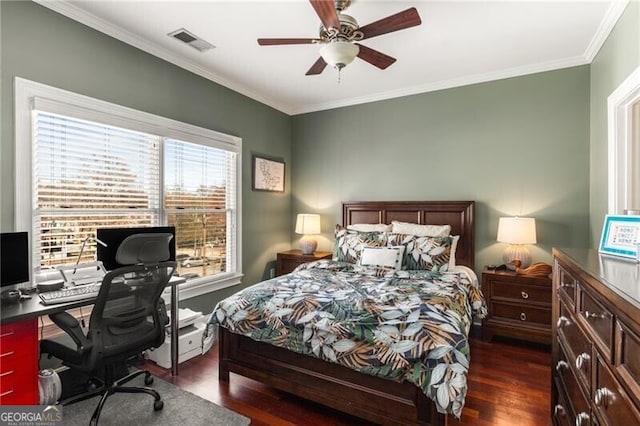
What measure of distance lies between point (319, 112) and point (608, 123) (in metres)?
3.25

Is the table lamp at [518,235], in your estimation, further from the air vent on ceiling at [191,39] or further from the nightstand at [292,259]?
the air vent on ceiling at [191,39]

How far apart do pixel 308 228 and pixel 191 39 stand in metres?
2.53

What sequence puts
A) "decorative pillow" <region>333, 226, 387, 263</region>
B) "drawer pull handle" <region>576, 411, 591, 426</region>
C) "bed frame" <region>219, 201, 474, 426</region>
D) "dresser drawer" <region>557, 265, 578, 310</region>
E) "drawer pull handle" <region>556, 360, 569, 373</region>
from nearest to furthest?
"drawer pull handle" <region>576, 411, 591, 426</region>, "dresser drawer" <region>557, 265, 578, 310</region>, "drawer pull handle" <region>556, 360, 569, 373</region>, "bed frame" <region>219, 201, 474, 426</region>, "decorative pillow" <region>333, 226, 387, 263</region>

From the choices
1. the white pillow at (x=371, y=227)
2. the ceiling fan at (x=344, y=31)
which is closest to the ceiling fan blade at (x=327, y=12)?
the ceiling fan at (x=344, y=31)

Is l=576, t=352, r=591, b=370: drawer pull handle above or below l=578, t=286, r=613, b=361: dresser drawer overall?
below

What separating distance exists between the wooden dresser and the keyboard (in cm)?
257

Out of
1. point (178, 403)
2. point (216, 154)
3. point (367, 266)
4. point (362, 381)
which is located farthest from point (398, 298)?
point (216, 154)

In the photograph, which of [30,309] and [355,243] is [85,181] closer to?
[30,309]

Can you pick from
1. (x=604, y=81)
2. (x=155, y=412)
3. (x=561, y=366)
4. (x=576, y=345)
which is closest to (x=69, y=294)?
(x=155, y=412)

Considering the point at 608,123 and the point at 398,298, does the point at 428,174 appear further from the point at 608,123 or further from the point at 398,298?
the point at 398,298

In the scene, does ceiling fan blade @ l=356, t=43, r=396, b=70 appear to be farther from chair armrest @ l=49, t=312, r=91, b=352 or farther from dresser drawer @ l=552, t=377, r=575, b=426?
chair armrest @ l=49, t=312, r=91, b=352

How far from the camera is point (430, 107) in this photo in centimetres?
395

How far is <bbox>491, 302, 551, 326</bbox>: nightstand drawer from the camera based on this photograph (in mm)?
3039

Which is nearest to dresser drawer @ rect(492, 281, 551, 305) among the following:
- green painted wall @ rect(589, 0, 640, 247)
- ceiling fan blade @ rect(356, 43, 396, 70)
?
green painted wall @ rect(589, 0, 640, 247)
